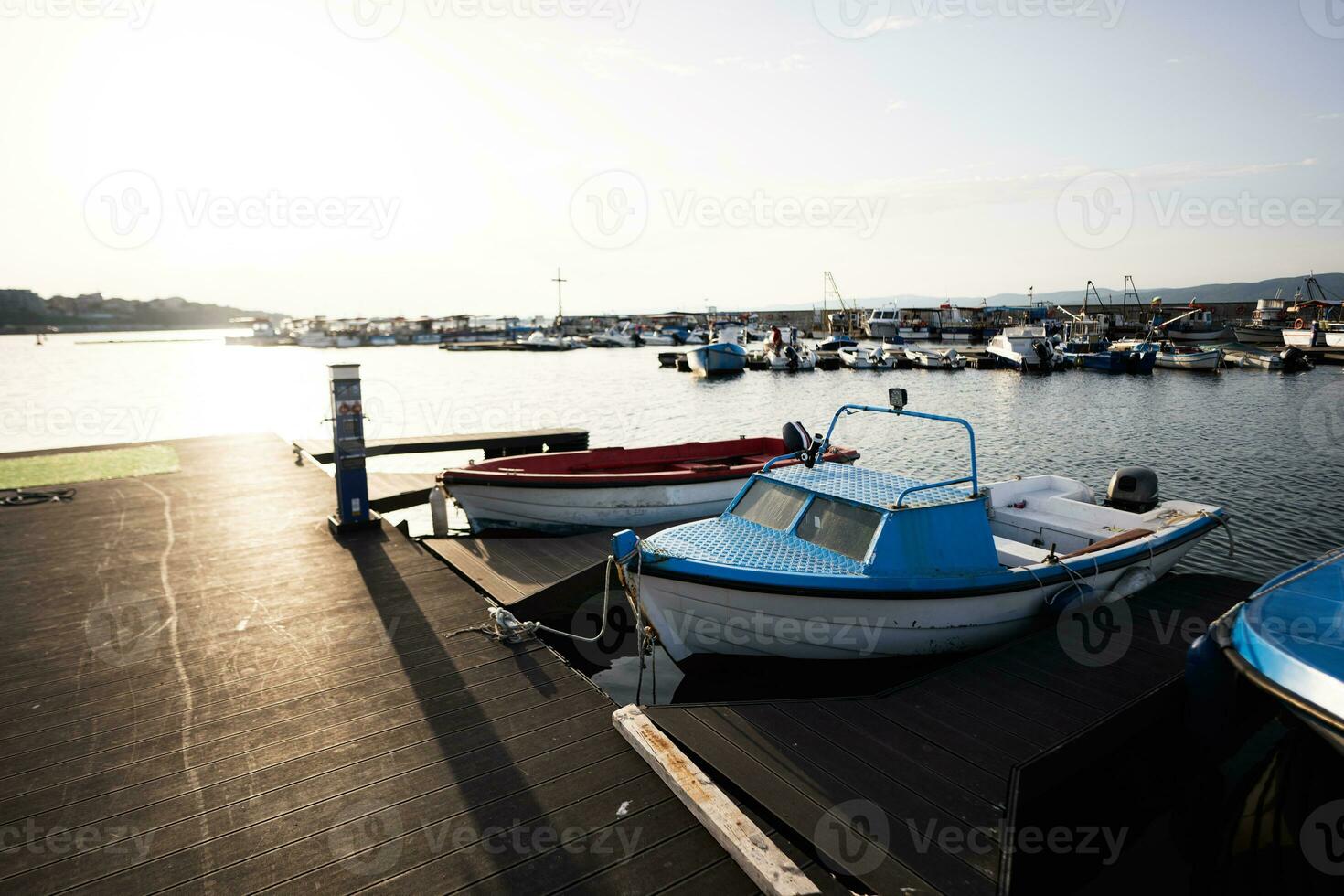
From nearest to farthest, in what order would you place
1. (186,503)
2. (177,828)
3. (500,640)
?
(177,828)
(500,640)
(186,503)

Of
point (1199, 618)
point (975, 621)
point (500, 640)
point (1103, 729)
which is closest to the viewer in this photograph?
point (1103, 729)

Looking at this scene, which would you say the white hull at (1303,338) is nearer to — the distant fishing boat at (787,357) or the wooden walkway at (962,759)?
the distant fishing boat at (787,357)

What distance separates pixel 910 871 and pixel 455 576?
623 centimetres

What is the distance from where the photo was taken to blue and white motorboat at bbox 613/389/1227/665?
7328 mm

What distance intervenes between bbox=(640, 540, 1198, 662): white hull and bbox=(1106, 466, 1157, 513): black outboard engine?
499 cm

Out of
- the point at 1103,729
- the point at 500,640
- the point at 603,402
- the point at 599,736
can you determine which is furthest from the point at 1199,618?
the point at 603,402

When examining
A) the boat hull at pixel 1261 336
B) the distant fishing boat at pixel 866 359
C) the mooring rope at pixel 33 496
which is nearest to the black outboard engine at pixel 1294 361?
the boat hull at pixel 1261 336

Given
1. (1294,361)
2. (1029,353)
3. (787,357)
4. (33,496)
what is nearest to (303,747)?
(33,496)

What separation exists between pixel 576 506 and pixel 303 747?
757 centimetres

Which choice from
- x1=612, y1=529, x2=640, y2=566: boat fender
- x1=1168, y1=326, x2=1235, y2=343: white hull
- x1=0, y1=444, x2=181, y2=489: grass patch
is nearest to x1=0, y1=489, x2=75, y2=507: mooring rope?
x1=0, y1=444, x2=181, y2=489: grass patch

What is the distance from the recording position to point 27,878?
12.5 ft

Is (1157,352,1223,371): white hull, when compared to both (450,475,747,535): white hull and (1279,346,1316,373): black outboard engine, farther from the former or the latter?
(450,475,747,535): white hull

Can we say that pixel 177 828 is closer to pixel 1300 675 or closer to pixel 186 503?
pixel 1300 675

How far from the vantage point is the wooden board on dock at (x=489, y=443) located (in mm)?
18484
